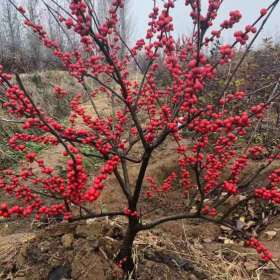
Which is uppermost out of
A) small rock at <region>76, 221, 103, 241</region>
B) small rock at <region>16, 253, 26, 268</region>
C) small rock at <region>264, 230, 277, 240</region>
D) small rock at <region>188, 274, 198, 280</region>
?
small rock at <region>76, 221, 103, 241</region>

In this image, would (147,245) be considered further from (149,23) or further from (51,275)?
(149,23)

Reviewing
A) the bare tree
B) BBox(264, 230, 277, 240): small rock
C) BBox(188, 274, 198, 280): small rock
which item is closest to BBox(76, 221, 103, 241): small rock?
BBox(188, 274, 198, 280): small rock

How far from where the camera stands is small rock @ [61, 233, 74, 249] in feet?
9.08

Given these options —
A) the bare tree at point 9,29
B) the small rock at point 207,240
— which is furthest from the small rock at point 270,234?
the bare tree at point 9,29

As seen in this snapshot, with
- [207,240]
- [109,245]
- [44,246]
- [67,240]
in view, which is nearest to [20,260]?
[44,246]

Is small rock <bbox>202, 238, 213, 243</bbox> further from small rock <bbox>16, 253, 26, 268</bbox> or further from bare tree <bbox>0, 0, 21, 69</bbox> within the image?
bare tree <bbox>0, 0, 21, 69</bbox>

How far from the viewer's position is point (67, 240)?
110 inches

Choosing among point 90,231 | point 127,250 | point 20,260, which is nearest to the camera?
point 127,250

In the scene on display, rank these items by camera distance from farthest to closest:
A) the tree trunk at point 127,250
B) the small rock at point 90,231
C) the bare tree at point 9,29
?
the bare tree at point 9,29 → the small rock at point 90,231 → the tree trunk at point 127,250

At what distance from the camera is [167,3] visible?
6.51 feet

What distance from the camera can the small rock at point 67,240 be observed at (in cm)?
277

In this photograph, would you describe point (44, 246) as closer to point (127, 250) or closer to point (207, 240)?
point (127, 250)

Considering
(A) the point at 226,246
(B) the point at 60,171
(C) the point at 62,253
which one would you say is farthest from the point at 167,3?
(B) the point at 60,171

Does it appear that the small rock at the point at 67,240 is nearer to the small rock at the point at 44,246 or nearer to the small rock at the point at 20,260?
the small rock at the point at 44,246
